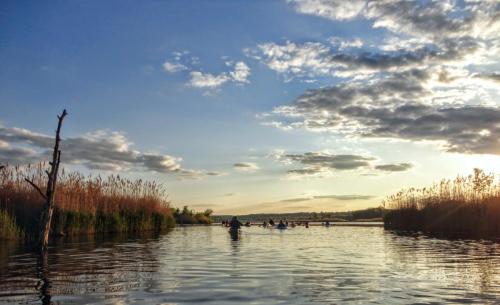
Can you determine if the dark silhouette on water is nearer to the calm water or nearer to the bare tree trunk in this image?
the calm water

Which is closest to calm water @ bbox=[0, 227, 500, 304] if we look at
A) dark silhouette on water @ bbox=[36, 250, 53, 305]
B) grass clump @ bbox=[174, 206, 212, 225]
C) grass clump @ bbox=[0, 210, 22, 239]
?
dark silhouette on water @ bbox=[36, 250, 53, 305]

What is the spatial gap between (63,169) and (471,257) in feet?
107

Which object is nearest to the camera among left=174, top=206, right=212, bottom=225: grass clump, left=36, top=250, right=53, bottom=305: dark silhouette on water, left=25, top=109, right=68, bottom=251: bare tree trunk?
left=36, top=250, right=53, bottom=305: dark silhouette on water

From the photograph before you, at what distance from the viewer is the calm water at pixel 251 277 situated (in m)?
12.8

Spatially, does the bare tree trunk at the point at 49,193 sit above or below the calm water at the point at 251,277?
above

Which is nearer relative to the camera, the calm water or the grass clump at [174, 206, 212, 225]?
A: the calm water

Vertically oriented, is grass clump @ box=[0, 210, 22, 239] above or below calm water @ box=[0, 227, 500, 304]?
above

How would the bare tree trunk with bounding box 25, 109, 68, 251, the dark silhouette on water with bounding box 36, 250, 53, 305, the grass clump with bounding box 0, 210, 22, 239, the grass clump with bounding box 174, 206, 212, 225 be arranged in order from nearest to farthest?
the dark silhouette on water with bounding box 36, 250, 53, 305, the bare tree trunk with bounding box 25, 109, 68, 251, the grass clump with bounding box 0, 210, 22, 239, the grass clump with bounding box 174, 206, 212, 225

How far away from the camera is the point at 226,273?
17.7 m

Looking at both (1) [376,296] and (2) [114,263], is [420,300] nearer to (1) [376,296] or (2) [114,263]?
(1) [376,296]

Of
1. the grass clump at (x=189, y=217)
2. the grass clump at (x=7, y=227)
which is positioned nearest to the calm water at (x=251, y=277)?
the grass clump at (x=7, y=227)

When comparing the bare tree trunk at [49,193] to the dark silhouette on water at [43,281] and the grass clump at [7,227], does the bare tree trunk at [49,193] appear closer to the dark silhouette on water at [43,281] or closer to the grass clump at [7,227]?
the dark silhouette on water at [43,281]

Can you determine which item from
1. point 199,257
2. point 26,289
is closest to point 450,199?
point 199,257

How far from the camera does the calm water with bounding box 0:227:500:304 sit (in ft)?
42.1
